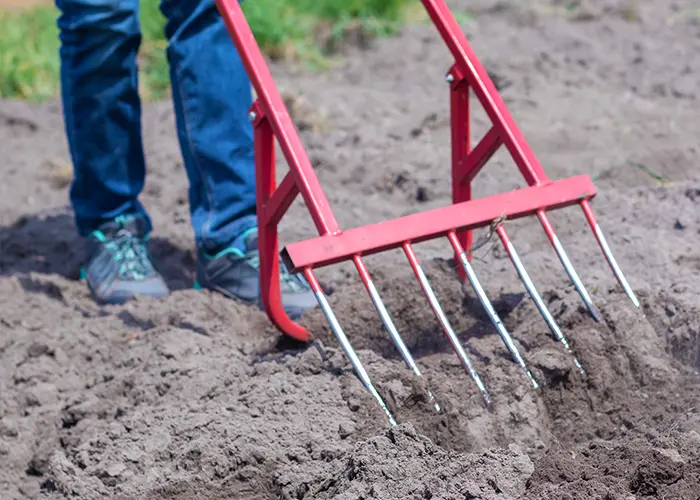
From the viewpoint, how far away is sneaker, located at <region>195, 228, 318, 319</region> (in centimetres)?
276

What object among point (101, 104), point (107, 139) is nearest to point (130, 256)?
point (107, 139)

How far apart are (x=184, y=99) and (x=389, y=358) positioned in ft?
3.20

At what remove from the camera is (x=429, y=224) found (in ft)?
7.08

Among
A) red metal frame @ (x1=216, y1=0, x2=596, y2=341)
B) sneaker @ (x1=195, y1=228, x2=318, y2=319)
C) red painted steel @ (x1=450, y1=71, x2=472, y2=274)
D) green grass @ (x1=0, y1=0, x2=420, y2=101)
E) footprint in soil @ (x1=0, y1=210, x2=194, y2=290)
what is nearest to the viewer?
red metal frame @ (x1=216, y1=0, x2=596, y2=341)

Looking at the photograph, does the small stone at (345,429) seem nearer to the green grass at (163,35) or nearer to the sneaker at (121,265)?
the sneaker at (121,265)

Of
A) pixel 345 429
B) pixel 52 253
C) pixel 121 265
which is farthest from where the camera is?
pixel 52 253

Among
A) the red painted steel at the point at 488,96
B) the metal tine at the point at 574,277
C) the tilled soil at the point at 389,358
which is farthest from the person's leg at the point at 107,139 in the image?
the metal tine at the point at 574,277

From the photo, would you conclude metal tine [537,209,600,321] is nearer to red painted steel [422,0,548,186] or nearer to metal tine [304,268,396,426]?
red painted steel [422,0,548,186]

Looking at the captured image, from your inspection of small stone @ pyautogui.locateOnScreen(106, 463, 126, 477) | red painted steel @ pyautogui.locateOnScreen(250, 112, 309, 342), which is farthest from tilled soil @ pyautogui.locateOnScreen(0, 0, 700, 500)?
red painted steel @ pyautogui.locateOnScreen(250, 112, 309, 342)

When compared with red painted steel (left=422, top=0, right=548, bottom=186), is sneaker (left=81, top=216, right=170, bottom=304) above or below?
below

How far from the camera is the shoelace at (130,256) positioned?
3035 mm

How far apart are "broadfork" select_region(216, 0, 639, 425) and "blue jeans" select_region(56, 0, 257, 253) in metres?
0.41

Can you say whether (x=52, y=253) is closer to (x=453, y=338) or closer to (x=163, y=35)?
(x=453, y=338)

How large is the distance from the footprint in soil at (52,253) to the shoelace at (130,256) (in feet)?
0.42
